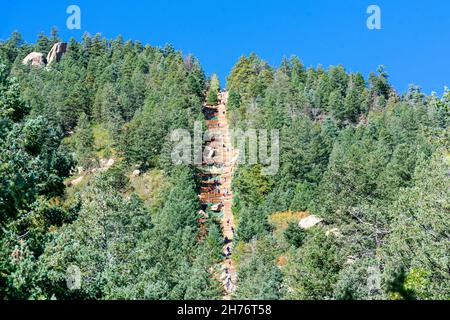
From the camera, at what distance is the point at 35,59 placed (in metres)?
148

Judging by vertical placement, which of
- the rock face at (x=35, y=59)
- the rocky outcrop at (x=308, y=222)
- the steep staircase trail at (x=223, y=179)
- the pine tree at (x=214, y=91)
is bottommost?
the rocky outcrop at (x=308, y=222)

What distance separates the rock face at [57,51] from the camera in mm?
149500

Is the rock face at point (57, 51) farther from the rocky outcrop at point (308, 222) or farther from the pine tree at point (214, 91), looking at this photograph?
the rocky outcrop at point (308, 222)

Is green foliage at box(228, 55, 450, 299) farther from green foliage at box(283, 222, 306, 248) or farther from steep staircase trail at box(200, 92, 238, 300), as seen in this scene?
steep staircase trail at box(200, 92, 238, 300)

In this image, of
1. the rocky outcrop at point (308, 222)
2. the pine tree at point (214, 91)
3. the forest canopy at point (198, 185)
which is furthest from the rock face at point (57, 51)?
the rocky outcrop at point (308, 222)

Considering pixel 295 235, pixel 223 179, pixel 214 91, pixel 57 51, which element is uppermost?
pixel 57 51

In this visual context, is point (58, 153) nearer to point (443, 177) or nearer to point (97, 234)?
point (97, 234)

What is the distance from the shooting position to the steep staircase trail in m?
63.8

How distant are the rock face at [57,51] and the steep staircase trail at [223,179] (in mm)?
→ 53516

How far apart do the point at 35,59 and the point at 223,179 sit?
82.1 metres

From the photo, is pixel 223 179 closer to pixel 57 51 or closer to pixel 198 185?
pixel 198 185

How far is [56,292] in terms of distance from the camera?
747 inches

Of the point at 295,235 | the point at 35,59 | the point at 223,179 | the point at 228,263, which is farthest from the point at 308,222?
the point at 35,59
